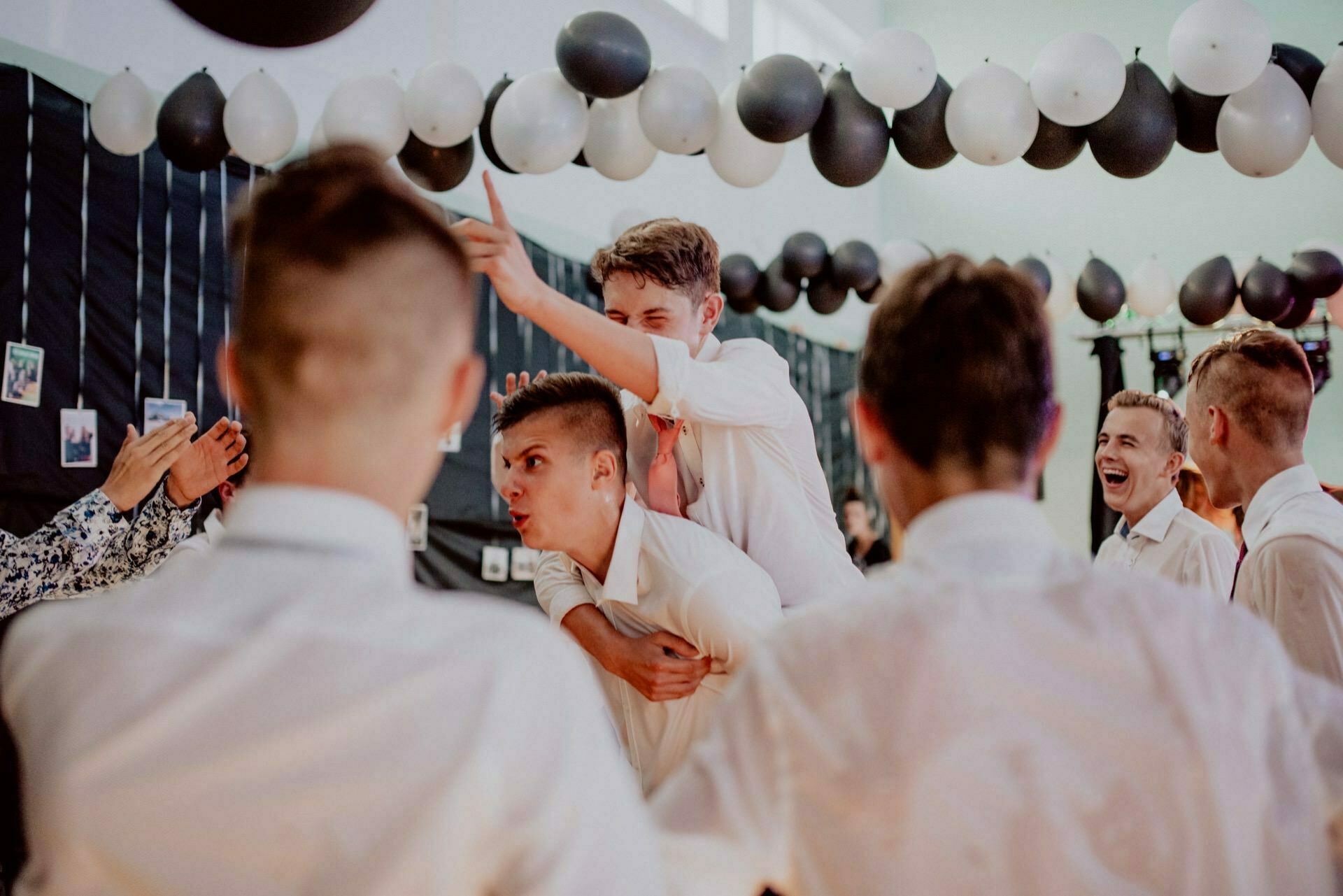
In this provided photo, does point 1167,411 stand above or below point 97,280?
below

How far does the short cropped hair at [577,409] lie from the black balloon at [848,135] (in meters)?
2.54

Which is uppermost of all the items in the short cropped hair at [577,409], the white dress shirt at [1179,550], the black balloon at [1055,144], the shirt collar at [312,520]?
the black balloon at [1055,144]

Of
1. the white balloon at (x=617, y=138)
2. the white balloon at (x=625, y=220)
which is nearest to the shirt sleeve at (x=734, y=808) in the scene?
the white balloon at (x=617, y=138)

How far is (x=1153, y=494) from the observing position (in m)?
4.27

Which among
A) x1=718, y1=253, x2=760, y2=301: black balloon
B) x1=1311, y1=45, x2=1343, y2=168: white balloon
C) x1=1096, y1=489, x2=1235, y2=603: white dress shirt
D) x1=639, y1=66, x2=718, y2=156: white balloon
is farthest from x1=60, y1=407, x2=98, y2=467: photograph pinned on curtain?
x1=1311, y1=45, x2=1343, y2=168: white balloon

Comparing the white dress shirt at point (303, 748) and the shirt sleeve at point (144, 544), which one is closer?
the white dress shirt at point (303, 748)

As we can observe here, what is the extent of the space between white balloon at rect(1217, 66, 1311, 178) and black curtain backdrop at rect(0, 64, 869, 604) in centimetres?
509

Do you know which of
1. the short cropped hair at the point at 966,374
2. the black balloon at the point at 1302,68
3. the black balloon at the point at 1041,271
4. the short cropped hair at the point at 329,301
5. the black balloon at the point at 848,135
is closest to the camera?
the short cropped hair at the point at 329,301

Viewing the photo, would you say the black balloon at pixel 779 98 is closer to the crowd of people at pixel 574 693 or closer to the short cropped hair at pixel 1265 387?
the short cropped hair at pixel 1265 387

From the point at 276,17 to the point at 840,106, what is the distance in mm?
2885

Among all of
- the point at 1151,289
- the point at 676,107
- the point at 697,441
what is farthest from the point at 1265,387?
the point at 1151,289

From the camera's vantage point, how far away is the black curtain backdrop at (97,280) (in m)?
4.93

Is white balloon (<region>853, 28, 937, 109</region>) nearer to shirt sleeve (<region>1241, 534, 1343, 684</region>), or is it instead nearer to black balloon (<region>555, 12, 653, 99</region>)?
black balloon (<region>555, 12, 653, 99</region>)

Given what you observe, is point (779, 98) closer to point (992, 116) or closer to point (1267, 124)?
point (992, 116)
